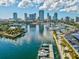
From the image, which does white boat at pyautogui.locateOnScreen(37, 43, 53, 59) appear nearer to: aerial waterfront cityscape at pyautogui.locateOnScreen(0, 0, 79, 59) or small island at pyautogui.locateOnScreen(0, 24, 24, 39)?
aerial waterfront cityscape at pyautogui.locateOnScreen(0, 0, 79, 59)

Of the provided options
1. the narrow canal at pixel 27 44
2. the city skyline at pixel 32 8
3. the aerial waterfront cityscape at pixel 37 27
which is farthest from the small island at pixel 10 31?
the city skyline at pixel 32 8

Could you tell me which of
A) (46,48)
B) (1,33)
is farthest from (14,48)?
(1,33)

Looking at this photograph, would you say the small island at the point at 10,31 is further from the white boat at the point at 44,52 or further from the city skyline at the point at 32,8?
the white boat at the point at 44,52

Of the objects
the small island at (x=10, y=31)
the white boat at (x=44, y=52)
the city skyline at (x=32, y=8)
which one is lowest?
the white boat at (x=44, y=52)

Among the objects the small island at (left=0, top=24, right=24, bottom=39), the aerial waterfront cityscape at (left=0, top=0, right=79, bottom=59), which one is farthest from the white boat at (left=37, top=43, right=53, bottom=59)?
the small island at (left=0, top=24, right=24, bottom=39)

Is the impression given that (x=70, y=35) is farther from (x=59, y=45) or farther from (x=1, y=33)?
(x=1, y=33)

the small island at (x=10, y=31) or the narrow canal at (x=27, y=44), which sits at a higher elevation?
the small island at (x=10, y=31)

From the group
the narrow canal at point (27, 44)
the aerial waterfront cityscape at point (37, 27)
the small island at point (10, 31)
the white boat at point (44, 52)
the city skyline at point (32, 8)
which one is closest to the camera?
the white boat at point (44, 52)

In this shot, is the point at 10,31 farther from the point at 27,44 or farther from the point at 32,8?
the point at 27,44
